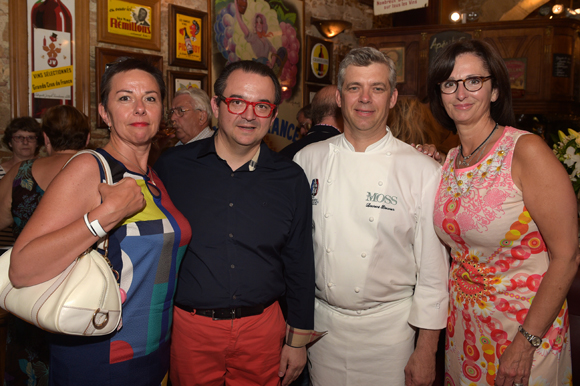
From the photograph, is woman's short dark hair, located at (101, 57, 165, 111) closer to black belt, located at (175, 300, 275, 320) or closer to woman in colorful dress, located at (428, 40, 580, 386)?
black belt, located at (175, 300, 275, 320)

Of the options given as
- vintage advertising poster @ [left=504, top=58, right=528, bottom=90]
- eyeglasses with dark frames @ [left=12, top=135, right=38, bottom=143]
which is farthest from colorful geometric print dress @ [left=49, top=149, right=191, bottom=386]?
vintage advertising poster @ [left=504, top=58, right=528, bottom=90]

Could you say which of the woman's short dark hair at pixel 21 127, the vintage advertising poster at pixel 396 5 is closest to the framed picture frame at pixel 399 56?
the vintage advertising poster at pixel 396 5

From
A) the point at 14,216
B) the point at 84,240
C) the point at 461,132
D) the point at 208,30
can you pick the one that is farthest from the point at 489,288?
the point at 208,30

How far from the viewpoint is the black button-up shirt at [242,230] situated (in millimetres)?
1818

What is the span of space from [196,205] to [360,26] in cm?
732

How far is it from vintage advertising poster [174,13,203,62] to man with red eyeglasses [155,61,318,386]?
3.76 meters

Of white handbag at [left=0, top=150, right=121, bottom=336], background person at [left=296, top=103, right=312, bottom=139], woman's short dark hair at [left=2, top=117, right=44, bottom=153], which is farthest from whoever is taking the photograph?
background person at [left=296, top=103, right=312, bottom=139]

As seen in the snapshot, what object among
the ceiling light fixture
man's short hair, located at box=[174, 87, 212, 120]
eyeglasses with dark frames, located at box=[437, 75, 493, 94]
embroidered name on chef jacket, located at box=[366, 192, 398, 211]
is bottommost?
embroidered name on chef jacket, located at box=[366, 192, 398, 211]

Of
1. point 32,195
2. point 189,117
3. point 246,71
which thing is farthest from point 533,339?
point 189,117

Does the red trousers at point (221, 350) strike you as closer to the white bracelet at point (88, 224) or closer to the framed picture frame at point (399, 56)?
the white bracelet at point (88, 224)

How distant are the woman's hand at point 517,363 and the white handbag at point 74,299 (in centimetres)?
144

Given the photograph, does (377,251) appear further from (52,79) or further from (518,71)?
(518,71)

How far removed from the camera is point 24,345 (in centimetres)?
265

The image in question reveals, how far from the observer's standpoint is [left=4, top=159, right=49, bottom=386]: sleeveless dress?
2439 millimetres
